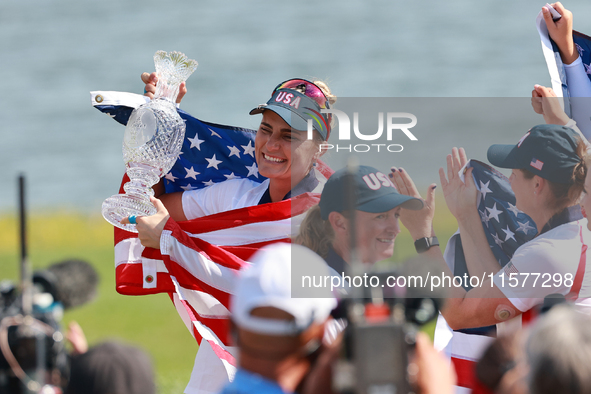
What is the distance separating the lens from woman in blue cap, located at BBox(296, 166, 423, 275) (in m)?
3.67

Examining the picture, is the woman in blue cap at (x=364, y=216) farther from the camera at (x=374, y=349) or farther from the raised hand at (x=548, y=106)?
the camera at (x=374, y=349)

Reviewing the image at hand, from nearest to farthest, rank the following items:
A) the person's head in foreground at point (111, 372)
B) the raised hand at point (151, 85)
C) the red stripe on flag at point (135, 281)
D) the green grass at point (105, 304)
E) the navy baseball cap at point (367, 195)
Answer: the person's head in foreground at point (111, 372) < the navy baseball cap at point (367, 195) < the red stripe on flag at point (135, 281) < the raised hand at point (151, 85) < the green grass at point (105, 304)

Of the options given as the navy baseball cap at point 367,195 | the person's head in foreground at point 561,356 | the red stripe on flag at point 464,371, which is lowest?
the red stripe on flag at point 464,371

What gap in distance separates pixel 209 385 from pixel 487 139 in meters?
1.93

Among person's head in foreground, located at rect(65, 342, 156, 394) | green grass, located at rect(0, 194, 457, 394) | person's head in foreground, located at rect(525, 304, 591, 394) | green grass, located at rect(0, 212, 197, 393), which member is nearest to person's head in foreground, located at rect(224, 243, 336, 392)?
person's head in foreground, located at rect(65, 342, 156, 394)

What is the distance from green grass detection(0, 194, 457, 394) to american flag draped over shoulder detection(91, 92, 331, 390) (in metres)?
0.58

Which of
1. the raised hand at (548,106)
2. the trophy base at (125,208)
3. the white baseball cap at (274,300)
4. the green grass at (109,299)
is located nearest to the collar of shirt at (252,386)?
the white baseball cap at (274,300)

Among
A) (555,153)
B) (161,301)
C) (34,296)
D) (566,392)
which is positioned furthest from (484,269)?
(161,301)

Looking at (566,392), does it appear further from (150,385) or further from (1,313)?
(1,313)

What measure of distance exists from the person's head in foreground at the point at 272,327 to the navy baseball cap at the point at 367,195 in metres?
1.41

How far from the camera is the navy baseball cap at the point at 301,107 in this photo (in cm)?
395

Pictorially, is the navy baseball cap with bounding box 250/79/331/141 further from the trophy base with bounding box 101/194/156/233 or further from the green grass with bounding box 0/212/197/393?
the green grass with bounding box 0/212/197/393

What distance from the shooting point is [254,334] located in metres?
2.23

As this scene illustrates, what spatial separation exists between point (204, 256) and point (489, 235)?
4.81 feet
